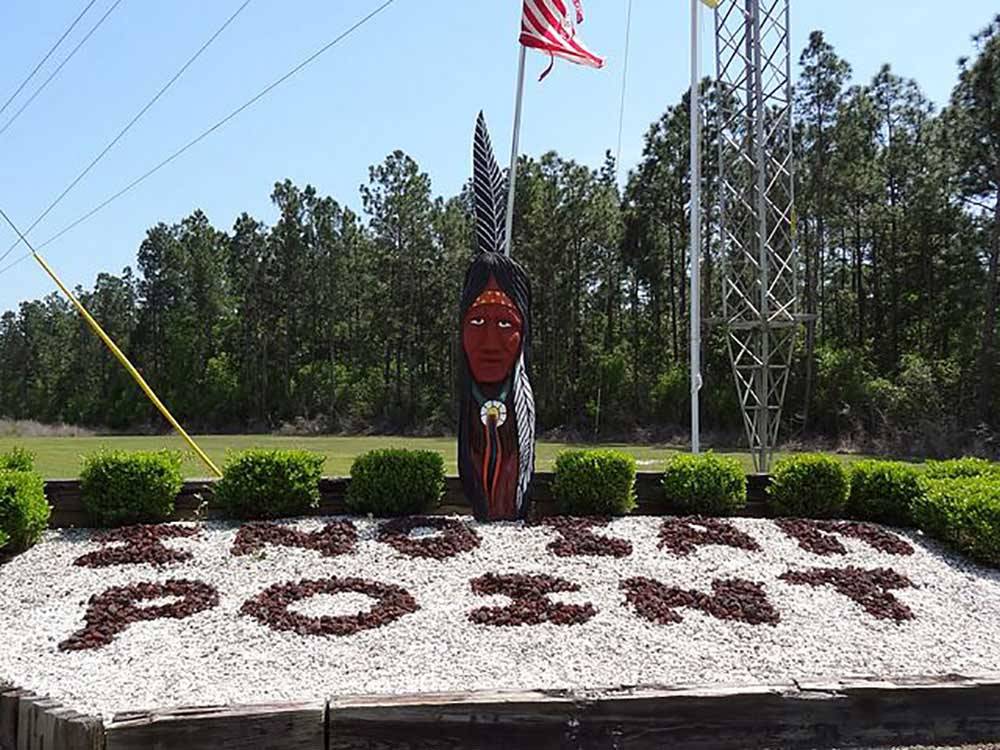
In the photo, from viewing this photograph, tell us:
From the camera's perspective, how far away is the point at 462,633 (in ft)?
18.7

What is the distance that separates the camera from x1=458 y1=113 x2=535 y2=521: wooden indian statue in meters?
8.32

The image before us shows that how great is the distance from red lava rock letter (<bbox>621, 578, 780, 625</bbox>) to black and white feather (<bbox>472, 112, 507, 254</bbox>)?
3.92 meters

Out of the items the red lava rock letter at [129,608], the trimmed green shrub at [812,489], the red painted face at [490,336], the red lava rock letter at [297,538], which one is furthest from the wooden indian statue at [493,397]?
the red lava rock letter at [129,608]

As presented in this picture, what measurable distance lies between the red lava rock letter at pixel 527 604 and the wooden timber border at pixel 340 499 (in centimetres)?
209

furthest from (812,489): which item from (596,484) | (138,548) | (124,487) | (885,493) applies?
(124,487)

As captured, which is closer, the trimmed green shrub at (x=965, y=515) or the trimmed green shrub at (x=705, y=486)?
the trimmed green shrub at (x=965, y=515)

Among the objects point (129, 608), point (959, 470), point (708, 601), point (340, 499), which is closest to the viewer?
point (129, 608)

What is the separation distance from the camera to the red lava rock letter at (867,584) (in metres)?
6.36

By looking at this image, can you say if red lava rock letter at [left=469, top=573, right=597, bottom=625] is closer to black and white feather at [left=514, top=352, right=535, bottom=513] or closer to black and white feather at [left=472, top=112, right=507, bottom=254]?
black and white feather at [left=514, top=352, right=535, bottom=513]

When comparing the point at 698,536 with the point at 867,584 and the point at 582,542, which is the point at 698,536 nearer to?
the point at 582,542

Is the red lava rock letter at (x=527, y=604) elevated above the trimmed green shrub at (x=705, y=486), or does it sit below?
below

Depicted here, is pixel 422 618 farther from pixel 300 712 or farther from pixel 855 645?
pixel 855 645

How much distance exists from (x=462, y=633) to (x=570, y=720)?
138 cm

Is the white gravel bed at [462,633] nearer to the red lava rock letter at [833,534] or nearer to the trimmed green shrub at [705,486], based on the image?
the red lava rock letter at [833,534]
